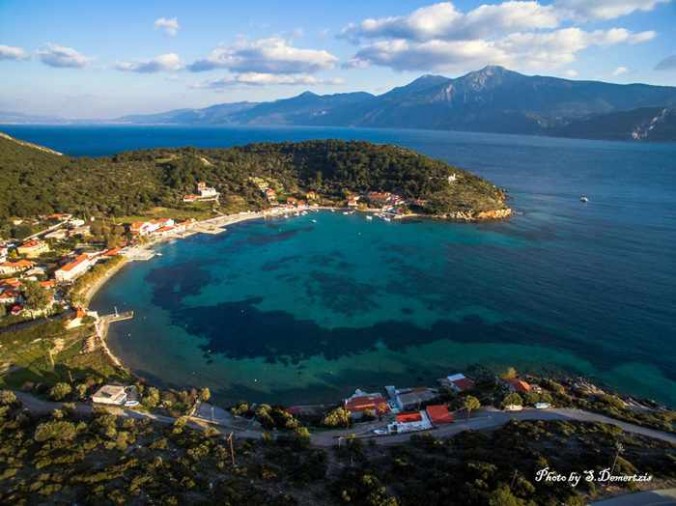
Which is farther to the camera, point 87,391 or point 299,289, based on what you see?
point 299,289

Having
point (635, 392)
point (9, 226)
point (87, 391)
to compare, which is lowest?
point (635, 392)

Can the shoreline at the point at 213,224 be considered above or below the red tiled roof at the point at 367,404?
above

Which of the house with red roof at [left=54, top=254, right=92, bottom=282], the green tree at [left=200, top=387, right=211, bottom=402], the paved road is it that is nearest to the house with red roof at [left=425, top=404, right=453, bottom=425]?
the paved road

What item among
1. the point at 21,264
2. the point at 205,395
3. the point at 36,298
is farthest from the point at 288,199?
the point at 205,395

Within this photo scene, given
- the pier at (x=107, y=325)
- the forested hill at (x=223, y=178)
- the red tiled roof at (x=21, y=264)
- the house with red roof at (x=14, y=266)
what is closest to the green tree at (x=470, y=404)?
the pier at (x=107, y=325)

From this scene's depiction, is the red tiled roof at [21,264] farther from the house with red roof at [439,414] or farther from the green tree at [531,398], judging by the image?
the green tree at [531,398]

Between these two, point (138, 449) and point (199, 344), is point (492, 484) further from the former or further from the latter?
point (199, 344)

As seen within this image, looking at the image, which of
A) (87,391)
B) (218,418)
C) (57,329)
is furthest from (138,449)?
(57,329)
